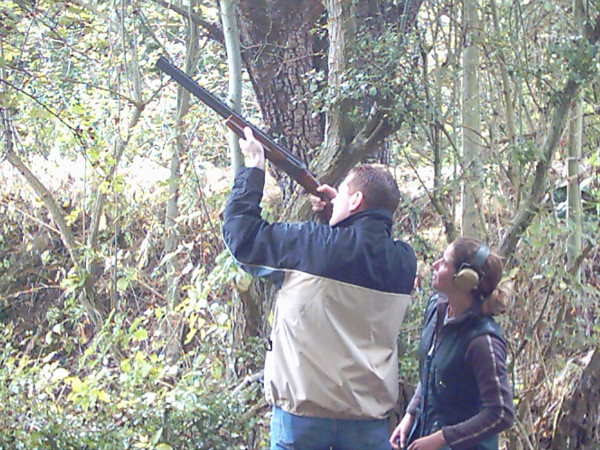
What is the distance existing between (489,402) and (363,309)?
0.55 meters

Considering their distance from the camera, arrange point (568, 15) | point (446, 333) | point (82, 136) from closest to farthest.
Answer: point (446, 333), point (82, 136), point (568, 15)

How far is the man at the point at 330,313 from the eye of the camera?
264 cm

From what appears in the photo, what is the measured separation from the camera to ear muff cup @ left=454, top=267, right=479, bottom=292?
2.76 meters

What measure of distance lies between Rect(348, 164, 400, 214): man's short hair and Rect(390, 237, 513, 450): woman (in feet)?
1.06

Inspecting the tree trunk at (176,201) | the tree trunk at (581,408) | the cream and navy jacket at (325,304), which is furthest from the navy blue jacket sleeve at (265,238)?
the tree trunk at (176,201)

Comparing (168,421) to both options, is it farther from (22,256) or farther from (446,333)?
(22,256)

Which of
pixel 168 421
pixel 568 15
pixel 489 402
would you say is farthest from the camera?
pixel 568 15

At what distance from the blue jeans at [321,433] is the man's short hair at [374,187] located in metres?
0.82

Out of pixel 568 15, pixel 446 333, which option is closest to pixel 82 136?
pixel 446 333

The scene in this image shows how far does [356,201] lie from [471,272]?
509mm

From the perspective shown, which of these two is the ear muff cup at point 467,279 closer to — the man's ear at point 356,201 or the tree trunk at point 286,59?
the man's ear at point 356,201

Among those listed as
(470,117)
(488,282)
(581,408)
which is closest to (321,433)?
(488,282)

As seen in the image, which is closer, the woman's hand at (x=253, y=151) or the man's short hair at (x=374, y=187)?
the man's short hair at (x=374, y=187)

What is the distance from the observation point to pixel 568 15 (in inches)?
196
